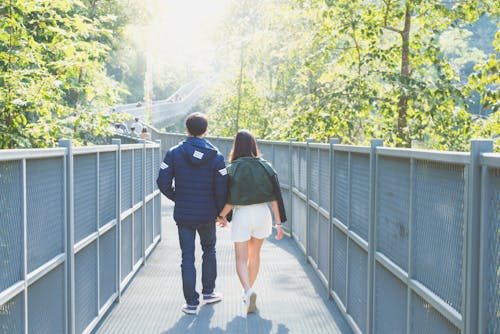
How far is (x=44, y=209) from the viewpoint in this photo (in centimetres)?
482

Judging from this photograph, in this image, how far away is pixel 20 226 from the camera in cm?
423

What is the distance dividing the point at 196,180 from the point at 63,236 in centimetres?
242

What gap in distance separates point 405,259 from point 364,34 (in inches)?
381

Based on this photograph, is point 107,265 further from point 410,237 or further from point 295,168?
point 295,168

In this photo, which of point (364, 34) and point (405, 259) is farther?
point (364, 34)

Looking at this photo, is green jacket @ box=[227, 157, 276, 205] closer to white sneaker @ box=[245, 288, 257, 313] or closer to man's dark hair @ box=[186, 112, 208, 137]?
man's dark hair @ box=[186, 112, 208, 137]

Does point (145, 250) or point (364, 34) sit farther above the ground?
point (364, 34)

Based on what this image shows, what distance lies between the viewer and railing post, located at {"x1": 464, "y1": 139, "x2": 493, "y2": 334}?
3150 mm

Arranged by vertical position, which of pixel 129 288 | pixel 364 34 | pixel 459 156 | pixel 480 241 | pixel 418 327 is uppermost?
pixel 364 34

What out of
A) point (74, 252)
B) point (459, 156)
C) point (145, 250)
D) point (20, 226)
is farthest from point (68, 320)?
point (145, 250)

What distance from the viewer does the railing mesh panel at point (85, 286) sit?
19.8 feet

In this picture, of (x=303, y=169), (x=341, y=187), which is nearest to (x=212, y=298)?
(x=341, y=187)

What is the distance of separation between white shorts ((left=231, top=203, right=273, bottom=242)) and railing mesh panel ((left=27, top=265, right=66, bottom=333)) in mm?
2601

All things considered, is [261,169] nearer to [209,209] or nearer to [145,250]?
[209,209]
